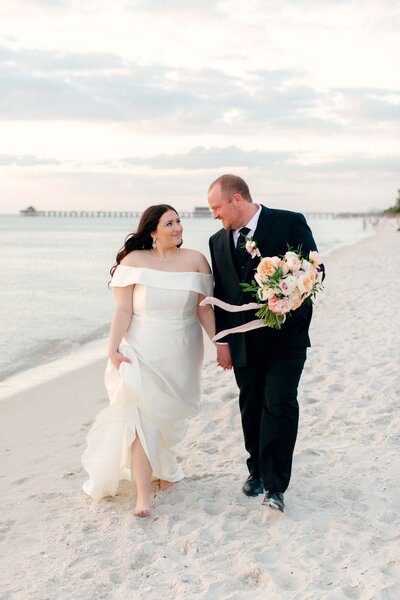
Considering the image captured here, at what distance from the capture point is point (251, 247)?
4.34 meters

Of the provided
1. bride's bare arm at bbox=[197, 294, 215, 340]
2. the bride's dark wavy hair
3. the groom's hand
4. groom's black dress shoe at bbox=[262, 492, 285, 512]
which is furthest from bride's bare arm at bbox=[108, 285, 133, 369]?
groom's black dress shoe at bbox=[262, 492, 285, 512]

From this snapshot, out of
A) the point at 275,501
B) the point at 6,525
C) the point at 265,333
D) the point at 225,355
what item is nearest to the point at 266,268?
the point at 265,333

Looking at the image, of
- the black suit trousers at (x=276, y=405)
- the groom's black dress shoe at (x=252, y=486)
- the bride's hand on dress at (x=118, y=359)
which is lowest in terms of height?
the groom's black dress shoe at (x=252, y=486)

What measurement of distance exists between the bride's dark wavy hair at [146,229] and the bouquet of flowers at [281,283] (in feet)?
2.39

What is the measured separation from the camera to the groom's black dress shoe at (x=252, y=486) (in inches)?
194

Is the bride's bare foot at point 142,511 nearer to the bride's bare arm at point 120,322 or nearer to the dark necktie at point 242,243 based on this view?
the bride's bare arm at point 120,322

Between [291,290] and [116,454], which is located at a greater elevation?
[291,290]

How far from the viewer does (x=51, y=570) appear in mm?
3982

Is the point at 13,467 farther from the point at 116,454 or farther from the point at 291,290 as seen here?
the point at 291,290

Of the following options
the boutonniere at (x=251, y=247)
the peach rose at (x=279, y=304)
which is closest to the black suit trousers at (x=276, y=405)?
the peach rose at (x=279, y=304)

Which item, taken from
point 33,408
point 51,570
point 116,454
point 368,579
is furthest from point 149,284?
point 33,408

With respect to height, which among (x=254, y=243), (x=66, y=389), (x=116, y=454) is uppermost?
(x=254, y=243)

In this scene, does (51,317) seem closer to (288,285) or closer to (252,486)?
(252,486)

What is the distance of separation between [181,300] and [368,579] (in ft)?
6.59
